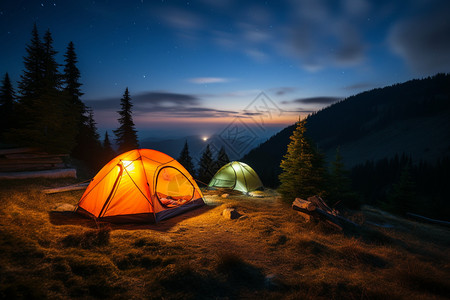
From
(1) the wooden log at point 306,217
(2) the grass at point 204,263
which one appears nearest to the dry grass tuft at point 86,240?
(2) the grass at point 204,263

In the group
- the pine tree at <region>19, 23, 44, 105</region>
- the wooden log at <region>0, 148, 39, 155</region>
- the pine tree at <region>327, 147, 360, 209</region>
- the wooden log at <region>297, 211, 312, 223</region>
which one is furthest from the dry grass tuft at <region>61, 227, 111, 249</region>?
the pine tree at <region>19, 23, 44, 105</region>

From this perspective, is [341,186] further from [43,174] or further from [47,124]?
[47,124]

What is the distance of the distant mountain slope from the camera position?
130m

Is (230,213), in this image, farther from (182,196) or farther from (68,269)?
(68,269)

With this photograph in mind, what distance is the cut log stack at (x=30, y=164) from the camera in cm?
1104

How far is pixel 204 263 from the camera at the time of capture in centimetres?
487

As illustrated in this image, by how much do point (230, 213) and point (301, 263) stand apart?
12.0 ft

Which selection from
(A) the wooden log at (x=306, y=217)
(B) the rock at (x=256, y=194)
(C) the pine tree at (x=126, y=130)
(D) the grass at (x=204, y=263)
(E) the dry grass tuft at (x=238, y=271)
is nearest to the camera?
(D) the grass at (x=204, y=263)

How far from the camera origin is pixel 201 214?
9195 millimetres

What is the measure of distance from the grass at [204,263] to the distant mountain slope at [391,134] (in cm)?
10819

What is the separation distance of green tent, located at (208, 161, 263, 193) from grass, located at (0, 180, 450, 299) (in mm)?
8087

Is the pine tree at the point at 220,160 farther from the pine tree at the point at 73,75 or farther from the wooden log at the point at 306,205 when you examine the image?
the wooden log at the point at 306,205

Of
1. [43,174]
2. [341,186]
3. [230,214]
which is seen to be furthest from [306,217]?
[43,174]

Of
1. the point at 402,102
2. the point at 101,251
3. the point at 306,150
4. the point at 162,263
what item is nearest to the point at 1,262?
the point at 101,251
